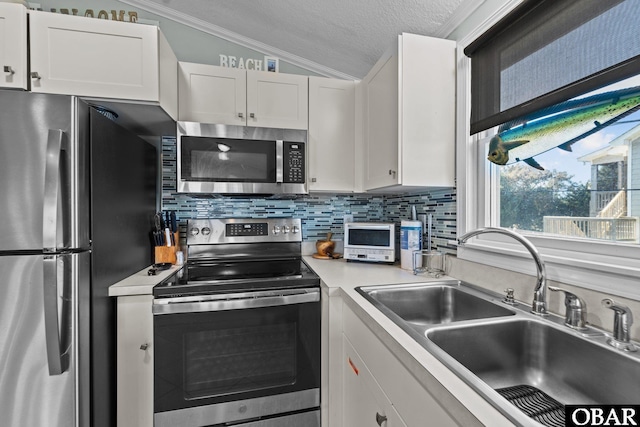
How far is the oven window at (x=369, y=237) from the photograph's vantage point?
5.96 feet

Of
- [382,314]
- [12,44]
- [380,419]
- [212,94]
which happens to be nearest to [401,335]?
[382,314]

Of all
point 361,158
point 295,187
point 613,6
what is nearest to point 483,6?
point 613,6

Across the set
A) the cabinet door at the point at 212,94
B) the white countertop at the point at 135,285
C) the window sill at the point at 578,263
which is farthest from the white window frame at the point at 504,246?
the white countertop at the point at 135,285

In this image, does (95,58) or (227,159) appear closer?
(95,58)

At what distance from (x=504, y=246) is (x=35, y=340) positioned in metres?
1.88

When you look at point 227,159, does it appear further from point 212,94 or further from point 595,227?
point 595,227

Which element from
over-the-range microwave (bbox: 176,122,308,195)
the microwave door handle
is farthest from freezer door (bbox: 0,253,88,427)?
the microwave door handle

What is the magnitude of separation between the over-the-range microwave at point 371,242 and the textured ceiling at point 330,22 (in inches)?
41.5

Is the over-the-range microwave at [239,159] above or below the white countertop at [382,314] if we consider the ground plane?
above

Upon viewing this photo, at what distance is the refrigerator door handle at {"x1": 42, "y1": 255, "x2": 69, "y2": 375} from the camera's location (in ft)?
3.31

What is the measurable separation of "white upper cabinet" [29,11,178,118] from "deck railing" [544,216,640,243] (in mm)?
1837

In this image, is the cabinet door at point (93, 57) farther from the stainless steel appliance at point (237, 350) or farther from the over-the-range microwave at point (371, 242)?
the over-the-range microwave at point (371, 242)

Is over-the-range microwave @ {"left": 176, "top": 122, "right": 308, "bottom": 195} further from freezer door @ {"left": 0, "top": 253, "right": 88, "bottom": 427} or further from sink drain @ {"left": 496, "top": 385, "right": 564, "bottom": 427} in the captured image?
sink drain @ {"left": 496, "top": 385, "right": 564, "bottom": 427}

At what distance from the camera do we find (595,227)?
3.18 feet
